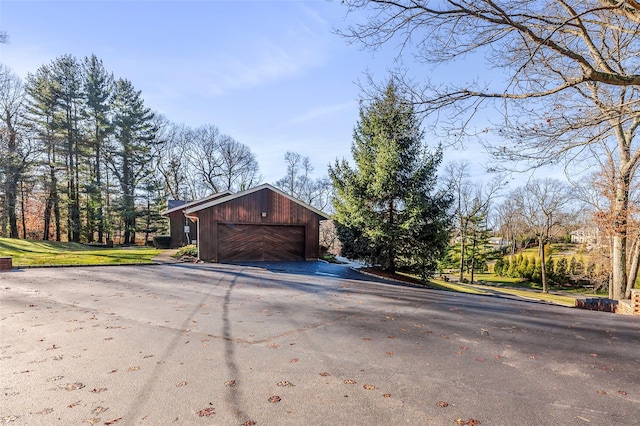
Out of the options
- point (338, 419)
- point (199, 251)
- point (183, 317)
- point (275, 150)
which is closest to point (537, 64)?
point (338, 419)

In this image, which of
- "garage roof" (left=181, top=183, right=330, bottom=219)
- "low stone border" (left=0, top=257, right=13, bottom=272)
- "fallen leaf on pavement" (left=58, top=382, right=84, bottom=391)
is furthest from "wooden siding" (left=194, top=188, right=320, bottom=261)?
"fallen leaf on pavement" (left=58, top=382, right=84, bottom=391)

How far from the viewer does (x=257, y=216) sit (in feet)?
53.7

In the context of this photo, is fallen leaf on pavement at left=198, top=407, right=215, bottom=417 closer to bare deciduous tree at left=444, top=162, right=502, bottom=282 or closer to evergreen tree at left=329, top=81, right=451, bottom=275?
evergreen tree at left=329, top=81, right=451, bottom=275

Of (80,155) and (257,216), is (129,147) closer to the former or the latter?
(80,155)

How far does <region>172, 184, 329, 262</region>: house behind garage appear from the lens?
1546 cm

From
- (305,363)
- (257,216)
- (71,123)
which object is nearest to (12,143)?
(71,123)

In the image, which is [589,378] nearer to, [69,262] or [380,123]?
[380,123]

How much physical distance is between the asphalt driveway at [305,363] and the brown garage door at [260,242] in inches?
338

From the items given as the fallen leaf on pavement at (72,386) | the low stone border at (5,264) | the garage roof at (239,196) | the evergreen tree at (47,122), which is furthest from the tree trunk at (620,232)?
the evergreen tree at (47,122)

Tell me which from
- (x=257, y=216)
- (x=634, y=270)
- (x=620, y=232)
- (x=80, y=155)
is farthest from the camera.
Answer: (x=80, y=155)

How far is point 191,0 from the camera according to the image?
8.08 metres

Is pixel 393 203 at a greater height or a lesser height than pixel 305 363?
greater

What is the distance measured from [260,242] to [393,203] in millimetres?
6970

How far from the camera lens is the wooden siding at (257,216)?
15406 millimetres
